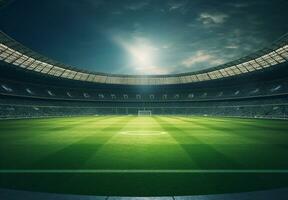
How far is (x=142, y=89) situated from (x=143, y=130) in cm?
8955

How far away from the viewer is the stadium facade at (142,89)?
69.8 metres

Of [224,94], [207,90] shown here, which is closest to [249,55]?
[224,94]

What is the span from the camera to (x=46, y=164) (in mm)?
14000

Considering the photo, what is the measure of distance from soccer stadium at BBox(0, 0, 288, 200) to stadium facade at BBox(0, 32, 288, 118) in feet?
1.27

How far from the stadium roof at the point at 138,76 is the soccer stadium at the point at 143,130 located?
1.08ft

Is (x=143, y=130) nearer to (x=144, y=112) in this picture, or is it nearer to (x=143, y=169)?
(x=143, y=169)

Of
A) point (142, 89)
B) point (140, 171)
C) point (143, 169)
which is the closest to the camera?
point (140, 171)

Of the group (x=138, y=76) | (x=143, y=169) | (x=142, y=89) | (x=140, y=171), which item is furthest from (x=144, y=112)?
(x=140, y=171)

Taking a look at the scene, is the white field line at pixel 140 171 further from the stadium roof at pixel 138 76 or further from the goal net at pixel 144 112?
the goal net at pixel 144 112

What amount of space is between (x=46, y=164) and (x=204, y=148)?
9567 mm

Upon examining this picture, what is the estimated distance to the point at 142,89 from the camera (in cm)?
12312

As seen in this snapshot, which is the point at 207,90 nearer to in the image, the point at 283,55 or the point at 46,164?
the point at 283,55

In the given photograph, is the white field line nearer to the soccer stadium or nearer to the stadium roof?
the soccer stadium

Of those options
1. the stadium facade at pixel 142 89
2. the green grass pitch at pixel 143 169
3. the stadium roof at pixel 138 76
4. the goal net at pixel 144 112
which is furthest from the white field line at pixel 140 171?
the goal net at pixel 144 112
